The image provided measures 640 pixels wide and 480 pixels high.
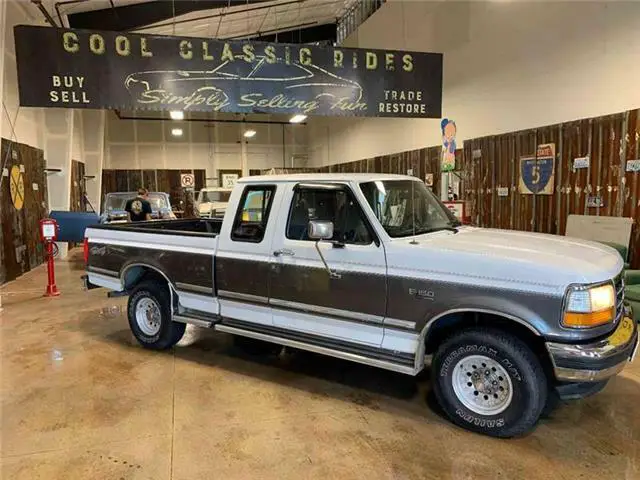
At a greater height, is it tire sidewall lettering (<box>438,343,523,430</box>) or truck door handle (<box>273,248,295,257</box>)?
truck door handle (<box>273,248,295,257</box>)

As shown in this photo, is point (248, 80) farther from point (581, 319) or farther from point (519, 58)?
point (581, 319)

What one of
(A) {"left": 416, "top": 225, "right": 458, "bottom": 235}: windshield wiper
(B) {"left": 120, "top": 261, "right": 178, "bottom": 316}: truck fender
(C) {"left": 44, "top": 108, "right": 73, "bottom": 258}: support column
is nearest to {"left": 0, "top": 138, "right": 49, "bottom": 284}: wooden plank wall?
(C) {"left": 44, "top": 108, "right": 73, "bottom": 258}: support column

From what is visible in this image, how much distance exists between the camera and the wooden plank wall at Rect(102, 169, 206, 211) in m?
20.4

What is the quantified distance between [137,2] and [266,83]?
627 cm

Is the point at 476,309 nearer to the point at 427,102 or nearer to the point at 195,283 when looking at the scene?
the point at 195,283

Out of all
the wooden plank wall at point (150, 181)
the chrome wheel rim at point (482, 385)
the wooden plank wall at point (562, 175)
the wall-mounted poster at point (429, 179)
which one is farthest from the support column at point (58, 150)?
the chrome wheel rim at point (482, 385)

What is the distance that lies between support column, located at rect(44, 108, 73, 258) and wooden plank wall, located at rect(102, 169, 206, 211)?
869 cm

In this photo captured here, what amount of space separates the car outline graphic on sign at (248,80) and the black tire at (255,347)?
155 inches

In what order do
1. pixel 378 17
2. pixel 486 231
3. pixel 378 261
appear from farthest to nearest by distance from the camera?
pixel 378 17, pixel 486 231, pixel 378 261

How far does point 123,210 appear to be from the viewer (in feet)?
46.5

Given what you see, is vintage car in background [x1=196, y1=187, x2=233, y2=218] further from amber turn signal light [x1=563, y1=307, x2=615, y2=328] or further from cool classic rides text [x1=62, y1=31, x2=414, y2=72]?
amber turn signal light [x1=563, y1=307, x2=615, y2=328]

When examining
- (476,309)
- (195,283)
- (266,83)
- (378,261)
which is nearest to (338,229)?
(378,261)

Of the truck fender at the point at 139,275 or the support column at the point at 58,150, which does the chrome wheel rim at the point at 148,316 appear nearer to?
the truck fender at the point at 139,275

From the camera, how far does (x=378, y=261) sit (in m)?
3.43
